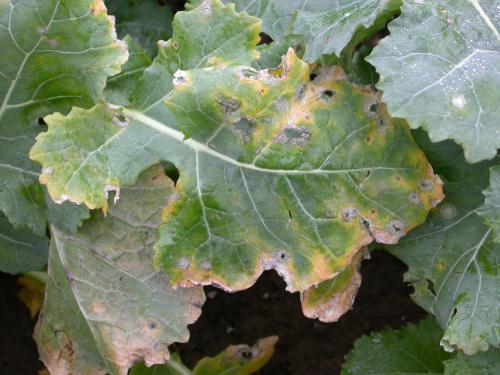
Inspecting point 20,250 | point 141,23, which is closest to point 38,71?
point 20,250

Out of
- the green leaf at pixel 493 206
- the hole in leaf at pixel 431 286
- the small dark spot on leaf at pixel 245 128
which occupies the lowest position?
the hole in leaf at pixel 431 286

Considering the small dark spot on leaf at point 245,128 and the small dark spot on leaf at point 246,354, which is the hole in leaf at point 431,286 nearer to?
the small dark spot on leaf at point 245,128

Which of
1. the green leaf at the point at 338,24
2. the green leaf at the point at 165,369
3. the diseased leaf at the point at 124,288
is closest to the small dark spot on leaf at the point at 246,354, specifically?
the green leaf at the point at 165,369

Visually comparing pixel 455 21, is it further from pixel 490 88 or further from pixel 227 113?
pixel 227 113

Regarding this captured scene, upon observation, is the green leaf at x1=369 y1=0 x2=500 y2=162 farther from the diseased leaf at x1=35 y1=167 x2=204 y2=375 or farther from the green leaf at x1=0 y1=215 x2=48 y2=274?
the green leaf at x1=0 y1=215 x2=48 y2=274

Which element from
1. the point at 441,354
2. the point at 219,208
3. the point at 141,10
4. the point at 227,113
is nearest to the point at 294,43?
the point at 227,113

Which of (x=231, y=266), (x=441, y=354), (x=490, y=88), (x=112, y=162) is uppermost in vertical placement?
(x=490, y=88)

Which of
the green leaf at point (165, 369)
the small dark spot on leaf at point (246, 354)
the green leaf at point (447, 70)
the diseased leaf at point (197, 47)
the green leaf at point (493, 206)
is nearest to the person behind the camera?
the green leaf at point (447, 70)

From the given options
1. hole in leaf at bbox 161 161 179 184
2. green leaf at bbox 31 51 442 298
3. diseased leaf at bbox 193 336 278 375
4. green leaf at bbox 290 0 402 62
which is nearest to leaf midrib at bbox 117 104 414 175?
green leaf at bbox 31 51 442 298

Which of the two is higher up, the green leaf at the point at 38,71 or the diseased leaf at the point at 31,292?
the green leaf at the point at 38,71
